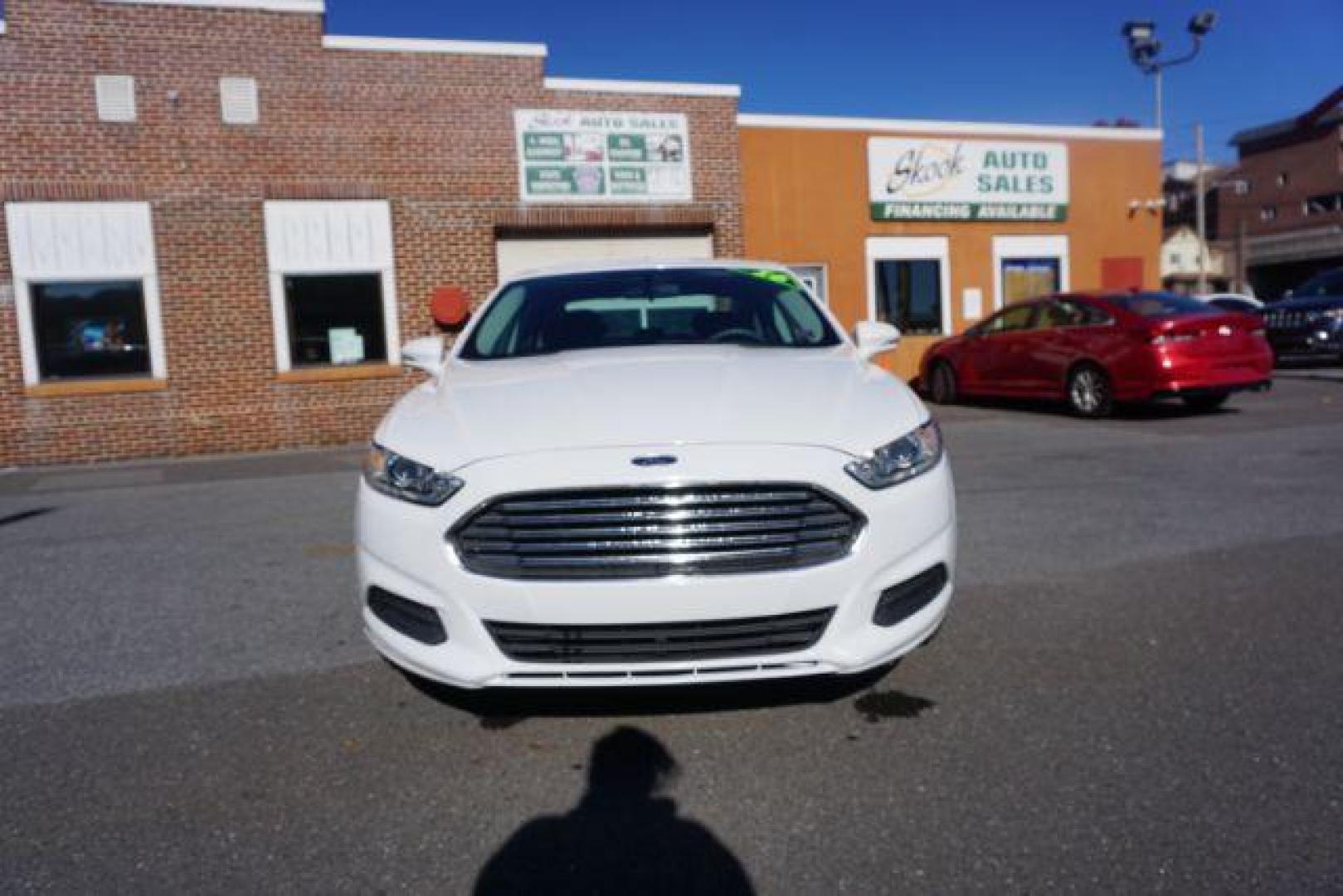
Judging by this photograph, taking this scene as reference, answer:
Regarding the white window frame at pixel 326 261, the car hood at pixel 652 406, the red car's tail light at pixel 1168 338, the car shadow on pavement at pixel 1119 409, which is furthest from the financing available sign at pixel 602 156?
the car hood at pixel 652 406

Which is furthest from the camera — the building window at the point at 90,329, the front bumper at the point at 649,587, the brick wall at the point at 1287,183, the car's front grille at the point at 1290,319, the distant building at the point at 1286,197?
the brick wall at the point at 1287,183

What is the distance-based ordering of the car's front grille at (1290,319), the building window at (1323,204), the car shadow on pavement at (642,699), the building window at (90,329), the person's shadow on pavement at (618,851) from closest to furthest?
the person's shadow on pavement at (618,851) → the car shadow on pavement at (642,699) → the building window at (90,329) → the car's front grille at (1290,319) → the building window at (1323,204)

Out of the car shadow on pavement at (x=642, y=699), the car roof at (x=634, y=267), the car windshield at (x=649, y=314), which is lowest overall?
the car shadow on pavement at (x=642, y=699)

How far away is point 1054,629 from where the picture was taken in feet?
13.5

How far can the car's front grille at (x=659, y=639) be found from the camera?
9.21ft

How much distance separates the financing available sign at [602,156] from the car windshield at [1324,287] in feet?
38.1

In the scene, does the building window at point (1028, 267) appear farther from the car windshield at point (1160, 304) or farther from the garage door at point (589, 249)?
the garage door at point (589, 249)

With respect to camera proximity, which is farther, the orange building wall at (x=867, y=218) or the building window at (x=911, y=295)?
the building window at (x=911, y=295)

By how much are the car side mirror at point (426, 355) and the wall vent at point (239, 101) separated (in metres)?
9.00

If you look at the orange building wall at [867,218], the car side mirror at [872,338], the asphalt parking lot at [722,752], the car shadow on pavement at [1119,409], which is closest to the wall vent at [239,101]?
the orange building wall at [867,218]

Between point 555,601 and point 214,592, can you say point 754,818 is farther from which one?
point 214,592

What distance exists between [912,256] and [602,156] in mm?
5397

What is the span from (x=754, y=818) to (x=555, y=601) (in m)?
0.77

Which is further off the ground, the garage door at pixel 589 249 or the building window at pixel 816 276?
the garage door at pixel 589 249
